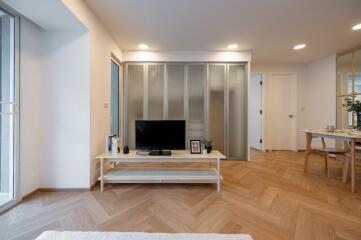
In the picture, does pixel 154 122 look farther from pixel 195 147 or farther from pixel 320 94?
pixel 320 94

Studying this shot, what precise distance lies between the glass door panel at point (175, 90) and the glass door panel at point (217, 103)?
2.20 ft

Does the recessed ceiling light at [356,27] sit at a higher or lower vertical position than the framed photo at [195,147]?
higher

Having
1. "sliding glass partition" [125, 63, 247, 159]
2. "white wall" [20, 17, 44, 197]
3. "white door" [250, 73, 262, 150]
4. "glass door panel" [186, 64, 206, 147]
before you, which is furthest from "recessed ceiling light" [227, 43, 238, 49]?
"white wall" [20, 17, 44, 197]

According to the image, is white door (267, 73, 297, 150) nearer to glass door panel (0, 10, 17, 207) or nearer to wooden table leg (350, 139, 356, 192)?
wooden table leg (350, 139, 356, 192)

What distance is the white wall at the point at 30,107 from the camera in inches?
96.3

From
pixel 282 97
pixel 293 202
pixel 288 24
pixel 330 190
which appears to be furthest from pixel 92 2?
pixel 282 97

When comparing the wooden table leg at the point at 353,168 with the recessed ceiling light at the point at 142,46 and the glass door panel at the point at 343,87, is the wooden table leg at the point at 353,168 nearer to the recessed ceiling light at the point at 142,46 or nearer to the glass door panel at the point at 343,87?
the glass door panel at the point at 343,87

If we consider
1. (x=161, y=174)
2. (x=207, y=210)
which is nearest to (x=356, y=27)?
(x=207, y=210)

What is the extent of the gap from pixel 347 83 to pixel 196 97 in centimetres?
360

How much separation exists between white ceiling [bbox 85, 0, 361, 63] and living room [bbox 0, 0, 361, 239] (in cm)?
3

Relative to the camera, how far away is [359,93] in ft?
13.8

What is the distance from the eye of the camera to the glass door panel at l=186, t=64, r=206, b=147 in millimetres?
4535

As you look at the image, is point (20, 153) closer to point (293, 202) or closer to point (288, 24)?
point (293, 202)

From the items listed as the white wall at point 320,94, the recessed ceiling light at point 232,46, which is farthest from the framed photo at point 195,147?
the white wall at point 320,94
